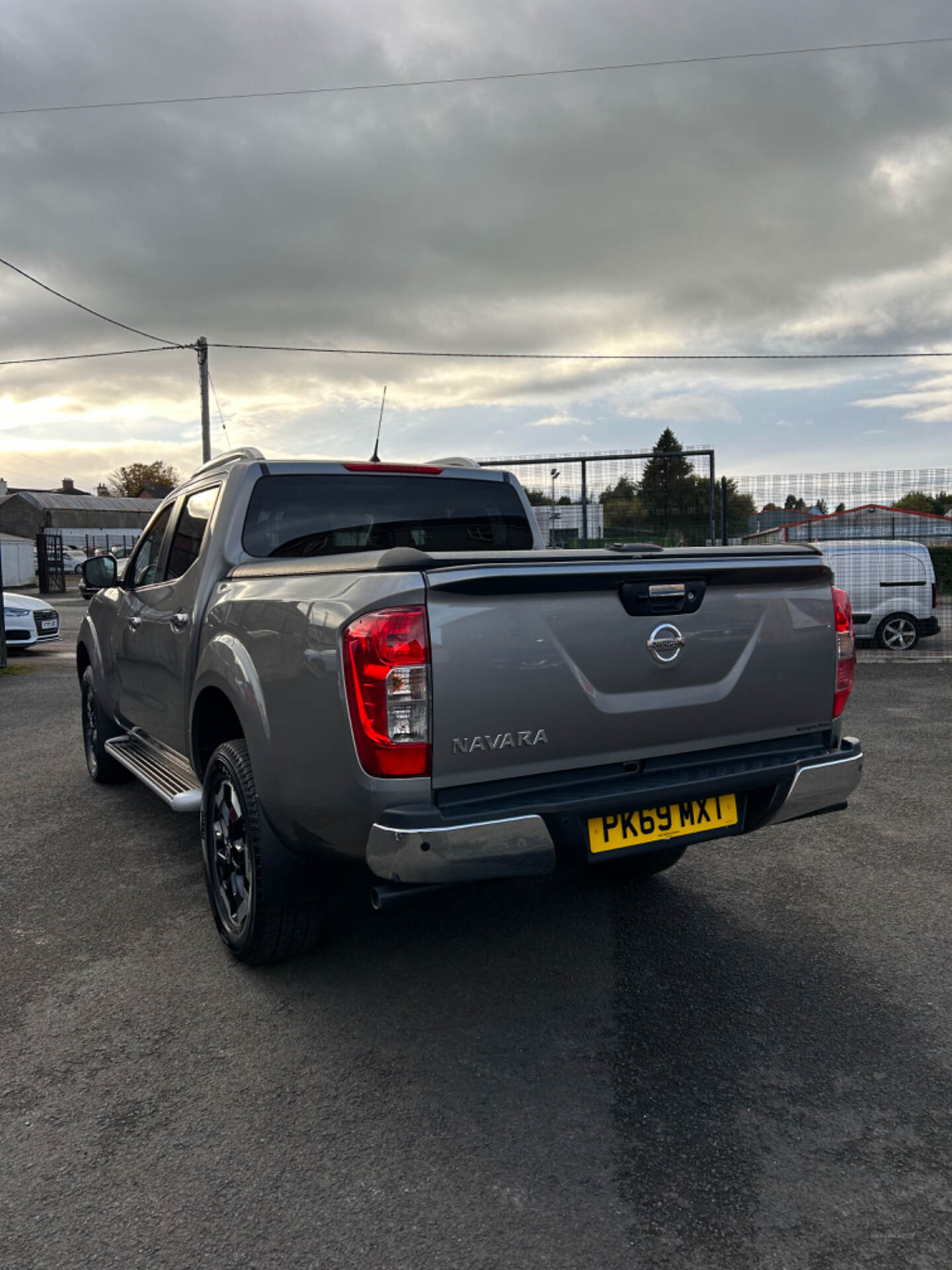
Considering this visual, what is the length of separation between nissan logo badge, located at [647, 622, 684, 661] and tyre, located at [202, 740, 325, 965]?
4.59 ft

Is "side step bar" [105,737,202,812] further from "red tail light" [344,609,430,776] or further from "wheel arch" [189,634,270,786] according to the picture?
"red tail light" [344,609,430,776]

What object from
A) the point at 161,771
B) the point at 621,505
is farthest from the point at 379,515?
the point at 621,505

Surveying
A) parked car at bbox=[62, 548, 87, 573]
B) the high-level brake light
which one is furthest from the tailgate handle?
parked car at bbox=[62, 548, 87, 573]

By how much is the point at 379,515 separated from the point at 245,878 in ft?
5.80

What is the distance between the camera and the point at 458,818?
2646 mm

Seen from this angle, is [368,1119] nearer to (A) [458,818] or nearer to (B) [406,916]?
(A) [458,818]

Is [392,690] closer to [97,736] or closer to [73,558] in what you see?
[97,736]

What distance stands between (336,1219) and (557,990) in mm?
1294

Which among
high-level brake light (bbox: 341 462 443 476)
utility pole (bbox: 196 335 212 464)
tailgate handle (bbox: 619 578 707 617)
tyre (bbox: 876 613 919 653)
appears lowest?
tyre (bbox: 876 613 919 653)

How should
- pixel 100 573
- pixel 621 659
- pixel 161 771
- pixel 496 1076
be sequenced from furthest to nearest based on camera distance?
pixel 100 573 < pixel 161 771 < pixel 621 659 < pixel 496 1076

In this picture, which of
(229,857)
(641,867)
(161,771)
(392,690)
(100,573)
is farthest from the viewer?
(100,573)

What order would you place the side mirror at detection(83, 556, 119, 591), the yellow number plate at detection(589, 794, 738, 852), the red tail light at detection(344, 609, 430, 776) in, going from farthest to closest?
1. the side mirror at detection(83, 556, 119, 591)
2. the yellow number plate at detection(589, 794, 738, 852)
3. the red tail light at detection(344, 609, 430, 776)

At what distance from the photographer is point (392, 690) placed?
260cm

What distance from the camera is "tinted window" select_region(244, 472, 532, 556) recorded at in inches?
163
